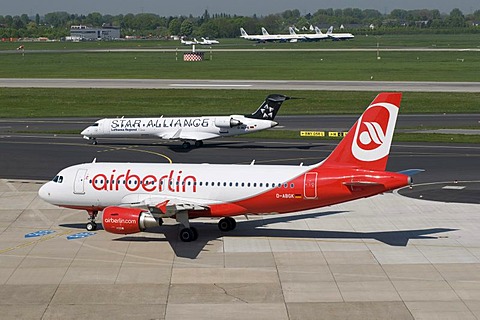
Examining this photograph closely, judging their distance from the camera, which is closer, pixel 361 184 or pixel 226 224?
pixel 361 184

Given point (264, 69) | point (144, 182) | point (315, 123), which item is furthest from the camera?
point (264, 69)

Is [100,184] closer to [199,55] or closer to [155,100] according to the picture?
[155,100]

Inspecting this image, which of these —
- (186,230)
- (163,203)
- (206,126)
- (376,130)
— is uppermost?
(376,130)

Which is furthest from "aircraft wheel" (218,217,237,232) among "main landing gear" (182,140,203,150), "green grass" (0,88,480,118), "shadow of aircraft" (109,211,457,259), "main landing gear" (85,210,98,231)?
"green grass" (0,88,480,118)

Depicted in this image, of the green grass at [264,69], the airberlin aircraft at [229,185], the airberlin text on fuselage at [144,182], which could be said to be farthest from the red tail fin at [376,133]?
the green grass at [264,69]

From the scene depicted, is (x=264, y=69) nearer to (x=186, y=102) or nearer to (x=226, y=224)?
(x=186, y=102)

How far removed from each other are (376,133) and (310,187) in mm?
4346

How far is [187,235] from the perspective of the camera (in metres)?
43.9

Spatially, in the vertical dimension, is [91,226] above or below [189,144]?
above

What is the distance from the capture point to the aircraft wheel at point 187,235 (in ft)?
144

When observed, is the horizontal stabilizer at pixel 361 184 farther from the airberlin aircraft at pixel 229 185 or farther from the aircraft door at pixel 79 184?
the aircraft door at pixel 79 184

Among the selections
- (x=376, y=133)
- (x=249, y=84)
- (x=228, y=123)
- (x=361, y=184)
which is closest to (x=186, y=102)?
(x=249, y=84)

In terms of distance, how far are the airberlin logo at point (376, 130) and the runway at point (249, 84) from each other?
81467 millimetres

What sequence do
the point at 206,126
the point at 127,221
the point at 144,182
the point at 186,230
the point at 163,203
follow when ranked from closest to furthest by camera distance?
the point at 127,221, the point at 163,203, the point at 186,230, the point at 144,182, the point at 206,126
